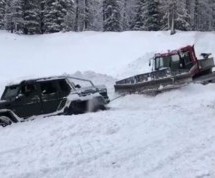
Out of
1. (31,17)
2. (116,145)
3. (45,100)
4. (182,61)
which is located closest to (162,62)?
(182,61)

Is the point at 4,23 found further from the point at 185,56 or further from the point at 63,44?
the point at 185,56

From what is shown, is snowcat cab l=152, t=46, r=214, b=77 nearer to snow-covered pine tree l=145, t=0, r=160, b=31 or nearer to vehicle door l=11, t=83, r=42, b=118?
vehicle door l=11, t=83, r=42, b=118

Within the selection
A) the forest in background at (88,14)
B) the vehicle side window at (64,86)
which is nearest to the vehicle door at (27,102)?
the vehicle side window at (64,86)

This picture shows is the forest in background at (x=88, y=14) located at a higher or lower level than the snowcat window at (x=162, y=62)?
higher

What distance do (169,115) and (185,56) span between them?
10.6 meters

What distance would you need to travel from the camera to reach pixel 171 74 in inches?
780

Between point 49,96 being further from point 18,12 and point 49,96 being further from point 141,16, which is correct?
point 141,16

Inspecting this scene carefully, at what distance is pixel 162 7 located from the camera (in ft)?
160

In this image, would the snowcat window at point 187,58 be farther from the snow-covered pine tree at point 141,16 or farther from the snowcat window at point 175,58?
the snow-covered pine tree at point 141,16

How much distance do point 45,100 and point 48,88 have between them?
0.50 meters

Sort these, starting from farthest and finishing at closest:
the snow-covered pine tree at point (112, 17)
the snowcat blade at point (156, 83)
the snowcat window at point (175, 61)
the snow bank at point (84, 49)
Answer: the snow-covered pine tree at point (112, 17)
the snow bank at point (84, 49)
the snowcat window at point (175, 61)
the snowcat blade at point (156, 83)

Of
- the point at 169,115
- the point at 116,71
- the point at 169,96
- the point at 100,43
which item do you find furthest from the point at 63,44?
the point at 169,115

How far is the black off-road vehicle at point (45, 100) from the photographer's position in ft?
47.0

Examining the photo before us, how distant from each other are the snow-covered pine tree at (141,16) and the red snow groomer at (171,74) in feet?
112
